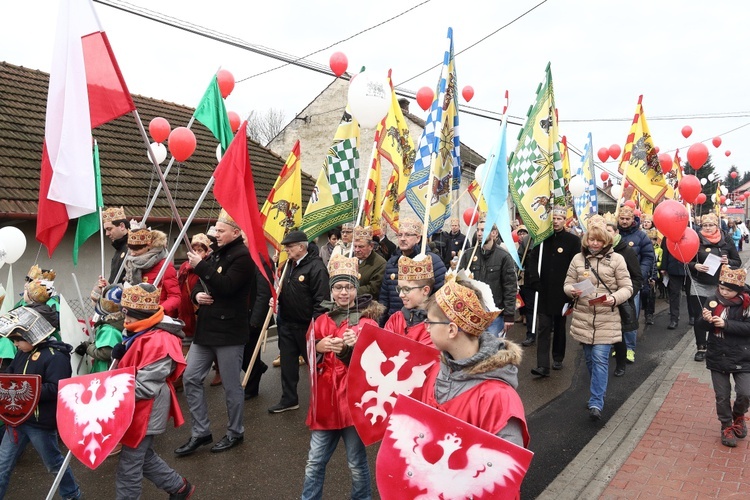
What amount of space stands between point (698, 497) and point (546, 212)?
11.8ft

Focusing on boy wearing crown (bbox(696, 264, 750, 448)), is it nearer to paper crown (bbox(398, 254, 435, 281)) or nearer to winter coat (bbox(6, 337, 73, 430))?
paper crown (bbox(398, 254, 435, 281))

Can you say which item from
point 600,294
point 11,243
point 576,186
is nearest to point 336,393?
point 600,294

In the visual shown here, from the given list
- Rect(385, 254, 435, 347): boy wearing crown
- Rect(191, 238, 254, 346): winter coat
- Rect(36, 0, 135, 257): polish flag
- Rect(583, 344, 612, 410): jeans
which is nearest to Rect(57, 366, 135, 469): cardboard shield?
Rect(36, 0, 135, 257): polish flag

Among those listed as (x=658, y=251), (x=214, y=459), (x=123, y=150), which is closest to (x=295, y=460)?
(x=214, y=459)

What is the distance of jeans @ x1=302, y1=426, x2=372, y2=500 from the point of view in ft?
11.1

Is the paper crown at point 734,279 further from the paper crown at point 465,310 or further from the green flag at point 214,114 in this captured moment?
the green flag at point 214,114

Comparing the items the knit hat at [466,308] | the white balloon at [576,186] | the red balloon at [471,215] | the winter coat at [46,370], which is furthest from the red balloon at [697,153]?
the winter coat at [46,370]

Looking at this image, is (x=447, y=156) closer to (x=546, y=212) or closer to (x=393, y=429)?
(x=546, y=212)

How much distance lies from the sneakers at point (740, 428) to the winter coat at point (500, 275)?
2474 mm

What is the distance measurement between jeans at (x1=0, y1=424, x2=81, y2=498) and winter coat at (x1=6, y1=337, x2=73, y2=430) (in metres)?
0.05

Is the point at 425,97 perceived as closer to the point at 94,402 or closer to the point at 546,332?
the point at 546,332

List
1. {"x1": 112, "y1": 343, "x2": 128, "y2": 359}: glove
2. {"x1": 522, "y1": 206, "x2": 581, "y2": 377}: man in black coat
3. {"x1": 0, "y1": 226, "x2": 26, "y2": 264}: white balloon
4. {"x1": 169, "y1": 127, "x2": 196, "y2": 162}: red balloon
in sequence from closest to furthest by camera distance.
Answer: {"x1": 112, "y1": 343, "x2": 128, "y2": 359}: glove
{"x1": 0, "y1": 226, "x2": 26, "y2": 264}: white balloon
{"x1": 169, "y1": 127, "x2": 196, "y2": 162}: red balloon
{"x1": 522, "y1": 206, "x2": 581, "y2": 377}: man in black coat

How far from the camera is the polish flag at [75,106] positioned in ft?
11.7

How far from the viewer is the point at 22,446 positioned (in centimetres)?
389
